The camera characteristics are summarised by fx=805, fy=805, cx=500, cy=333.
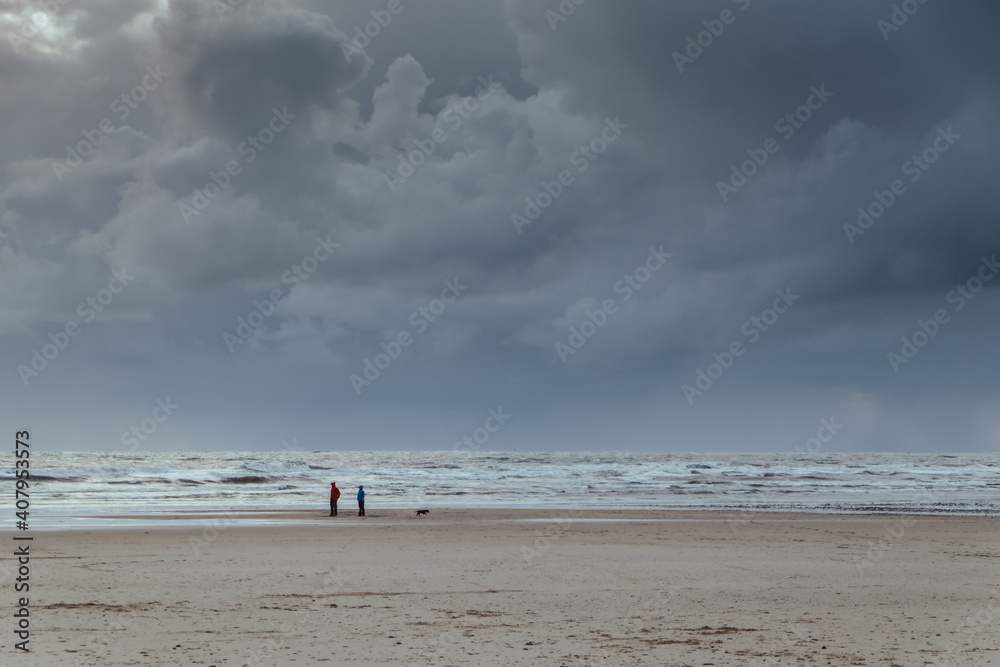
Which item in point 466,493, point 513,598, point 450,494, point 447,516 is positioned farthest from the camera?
point 466,493

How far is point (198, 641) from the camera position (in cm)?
995

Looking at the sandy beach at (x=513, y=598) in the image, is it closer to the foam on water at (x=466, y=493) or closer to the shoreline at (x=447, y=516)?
the shoreline at (x=447, y=516)

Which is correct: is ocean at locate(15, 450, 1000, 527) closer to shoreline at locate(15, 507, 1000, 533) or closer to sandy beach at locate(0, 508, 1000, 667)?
shoreline at locate(15, 507, 1000, 533)

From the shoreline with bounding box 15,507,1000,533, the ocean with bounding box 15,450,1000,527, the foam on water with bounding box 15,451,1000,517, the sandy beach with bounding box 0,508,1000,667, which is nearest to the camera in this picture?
the sandy beach with bounding box 0,508,1000,667

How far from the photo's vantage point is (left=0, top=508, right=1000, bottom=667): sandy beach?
9469 millimetres

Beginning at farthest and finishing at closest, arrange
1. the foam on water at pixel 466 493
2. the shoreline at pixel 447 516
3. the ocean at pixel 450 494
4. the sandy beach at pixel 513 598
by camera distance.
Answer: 1. the foam on water at pixel 466 493
2. the ocean at pixel 450 494
3. the shoreline at pixel 447 516
4. the sandy beach at pixel 513 598

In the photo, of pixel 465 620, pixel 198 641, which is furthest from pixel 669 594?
pixel 198 641

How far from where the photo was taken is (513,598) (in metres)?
13.1

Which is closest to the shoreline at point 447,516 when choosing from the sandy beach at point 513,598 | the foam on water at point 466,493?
the foam on water at point 466,493

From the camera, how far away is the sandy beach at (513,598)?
9469mm

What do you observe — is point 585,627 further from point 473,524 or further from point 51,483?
point 51,483

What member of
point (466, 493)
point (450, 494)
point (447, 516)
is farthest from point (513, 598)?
point (466, 493)

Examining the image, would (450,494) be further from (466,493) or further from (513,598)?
(513,598)

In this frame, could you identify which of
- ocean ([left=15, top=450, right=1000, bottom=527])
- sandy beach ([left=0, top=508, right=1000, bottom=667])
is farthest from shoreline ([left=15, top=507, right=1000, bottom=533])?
sandy beach ([left=0, top=508, right=1000, bottom=667])
